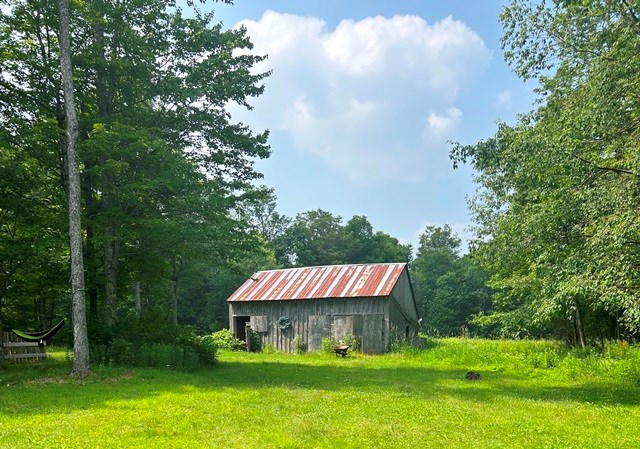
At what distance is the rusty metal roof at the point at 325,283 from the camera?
26516 mm

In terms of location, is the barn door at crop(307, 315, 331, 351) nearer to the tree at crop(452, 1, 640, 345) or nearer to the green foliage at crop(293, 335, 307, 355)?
the green foliage at crop(293, 335, 307, 355)

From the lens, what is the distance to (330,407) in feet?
32.4

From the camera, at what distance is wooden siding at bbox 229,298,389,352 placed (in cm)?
2579

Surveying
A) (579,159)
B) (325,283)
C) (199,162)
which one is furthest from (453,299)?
(579,159)

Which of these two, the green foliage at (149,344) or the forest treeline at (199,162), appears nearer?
the forest treeline at (199,162)

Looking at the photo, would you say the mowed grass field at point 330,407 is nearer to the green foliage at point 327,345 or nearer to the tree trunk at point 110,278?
the tree trunk at point 110,278

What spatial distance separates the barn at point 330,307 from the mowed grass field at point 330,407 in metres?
8.56

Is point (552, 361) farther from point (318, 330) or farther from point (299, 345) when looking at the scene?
point (299, 345)

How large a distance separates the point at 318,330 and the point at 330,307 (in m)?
1.51

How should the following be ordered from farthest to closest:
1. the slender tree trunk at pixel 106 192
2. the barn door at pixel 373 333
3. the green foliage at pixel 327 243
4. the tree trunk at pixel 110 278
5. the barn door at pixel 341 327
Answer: the green foliage at pixel 327 243
the barn door at pixel 341 327
the barn door at pixel 373 333
the tree trunk at pixel 110 278
the slender tree trunk at pixel 106 192

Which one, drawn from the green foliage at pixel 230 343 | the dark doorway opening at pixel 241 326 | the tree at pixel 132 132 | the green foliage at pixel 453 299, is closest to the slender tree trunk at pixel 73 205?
the tree at pixel 132 132

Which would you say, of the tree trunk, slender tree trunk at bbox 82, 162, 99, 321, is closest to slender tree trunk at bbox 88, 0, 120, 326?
the tree trunk

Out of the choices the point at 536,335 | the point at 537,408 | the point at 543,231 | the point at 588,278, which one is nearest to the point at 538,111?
the point at 543,231

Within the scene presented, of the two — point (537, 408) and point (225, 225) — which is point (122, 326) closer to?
point (225, 225)
